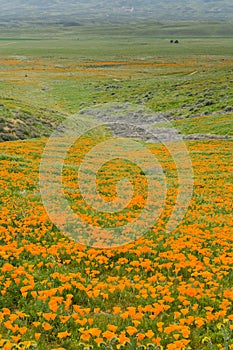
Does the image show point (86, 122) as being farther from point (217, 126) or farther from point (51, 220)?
point (51, 220)

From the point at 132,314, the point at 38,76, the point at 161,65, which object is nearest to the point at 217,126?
the point at 132,314

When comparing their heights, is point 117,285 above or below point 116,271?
above

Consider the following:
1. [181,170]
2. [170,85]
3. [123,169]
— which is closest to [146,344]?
[123,169]

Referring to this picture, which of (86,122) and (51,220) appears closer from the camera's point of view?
(51,220)

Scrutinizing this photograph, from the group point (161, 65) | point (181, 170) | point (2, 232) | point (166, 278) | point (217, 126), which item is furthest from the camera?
point (161, 65)

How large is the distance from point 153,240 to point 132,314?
5219mm

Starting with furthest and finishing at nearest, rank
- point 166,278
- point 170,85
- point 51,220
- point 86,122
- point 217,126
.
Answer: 1. point 170,85
2. point 86,122
3. point 217,126
4. point 51,220
5. point 166,278

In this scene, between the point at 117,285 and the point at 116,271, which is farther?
the point at 116,271

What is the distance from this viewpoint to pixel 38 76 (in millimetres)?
124250

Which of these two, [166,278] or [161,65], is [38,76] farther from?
[166,278]

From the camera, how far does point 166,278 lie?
984 centimetres

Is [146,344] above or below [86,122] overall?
above

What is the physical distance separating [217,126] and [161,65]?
105 meters

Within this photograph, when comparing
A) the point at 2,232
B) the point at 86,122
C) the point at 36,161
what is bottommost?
the point at 86,122
